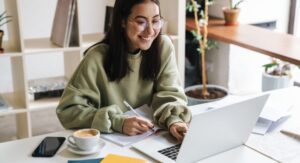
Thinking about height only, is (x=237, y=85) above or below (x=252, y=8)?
below

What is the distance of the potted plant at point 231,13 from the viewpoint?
3.13 metres

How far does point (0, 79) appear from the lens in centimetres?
358

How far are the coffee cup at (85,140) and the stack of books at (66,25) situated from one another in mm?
1376

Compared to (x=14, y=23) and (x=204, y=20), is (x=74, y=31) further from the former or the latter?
(x=204, y=20)

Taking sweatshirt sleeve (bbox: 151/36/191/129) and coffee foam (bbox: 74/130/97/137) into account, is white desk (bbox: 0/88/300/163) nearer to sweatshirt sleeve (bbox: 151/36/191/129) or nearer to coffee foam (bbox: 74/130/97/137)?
coffee foam (bbox: 74/130/97/137)

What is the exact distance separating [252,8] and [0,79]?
2.18 metres

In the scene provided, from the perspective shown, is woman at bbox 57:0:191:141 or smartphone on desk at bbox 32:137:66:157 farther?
woman at bbox 57:0:191:141

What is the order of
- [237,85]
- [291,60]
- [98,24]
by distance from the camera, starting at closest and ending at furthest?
[291,60]
[237,85]
[98,24]

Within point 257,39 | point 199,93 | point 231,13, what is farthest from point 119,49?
point 231,13

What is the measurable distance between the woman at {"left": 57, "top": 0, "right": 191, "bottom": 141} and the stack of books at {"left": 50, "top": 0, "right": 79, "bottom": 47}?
1030mm

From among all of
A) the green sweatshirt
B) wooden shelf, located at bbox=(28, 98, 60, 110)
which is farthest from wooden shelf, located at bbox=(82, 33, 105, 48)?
the green sweatshirt

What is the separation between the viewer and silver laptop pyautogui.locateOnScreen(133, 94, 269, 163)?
1.23m

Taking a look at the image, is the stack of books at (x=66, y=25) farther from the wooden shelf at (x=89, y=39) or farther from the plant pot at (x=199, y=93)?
the plant pot at (x=199, y=93)

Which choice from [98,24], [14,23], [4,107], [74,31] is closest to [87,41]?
[74,31]
